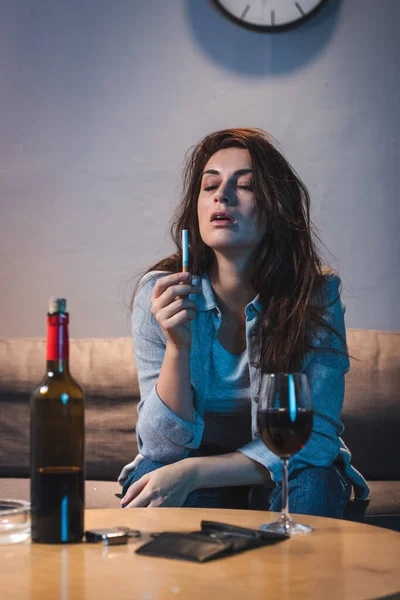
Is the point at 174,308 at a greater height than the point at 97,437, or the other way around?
the point at 174,308

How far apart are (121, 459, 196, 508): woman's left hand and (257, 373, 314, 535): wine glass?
472mm

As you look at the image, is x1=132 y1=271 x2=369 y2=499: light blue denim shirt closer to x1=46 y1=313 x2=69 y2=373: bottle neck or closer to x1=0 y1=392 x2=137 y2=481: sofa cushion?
x1=0 y1=392 x2=137 y2=481: sofa cushion

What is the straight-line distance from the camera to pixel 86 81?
269 centimetres

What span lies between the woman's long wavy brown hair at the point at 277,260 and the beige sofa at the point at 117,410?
485 mm

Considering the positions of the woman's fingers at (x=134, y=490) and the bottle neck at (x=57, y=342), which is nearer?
the bottle neck at (x=57, y=342)

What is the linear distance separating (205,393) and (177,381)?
14 centimetres

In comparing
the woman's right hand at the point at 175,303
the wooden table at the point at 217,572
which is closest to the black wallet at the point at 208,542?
the wooden table at the point at 217,572

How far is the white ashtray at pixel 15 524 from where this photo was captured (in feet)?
2.72

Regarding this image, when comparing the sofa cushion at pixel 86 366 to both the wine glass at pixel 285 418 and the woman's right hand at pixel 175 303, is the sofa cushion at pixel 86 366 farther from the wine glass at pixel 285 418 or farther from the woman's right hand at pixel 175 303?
the wine glass at pixel 285 418

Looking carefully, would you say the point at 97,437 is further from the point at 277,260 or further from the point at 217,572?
the point at 217,572

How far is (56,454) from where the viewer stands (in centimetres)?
80

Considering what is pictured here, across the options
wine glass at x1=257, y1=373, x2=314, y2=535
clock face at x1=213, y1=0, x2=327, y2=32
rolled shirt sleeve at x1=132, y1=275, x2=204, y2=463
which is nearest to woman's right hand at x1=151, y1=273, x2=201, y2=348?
rolled shirt sleeve at x1=132, y1=275, x2=204, y2=463

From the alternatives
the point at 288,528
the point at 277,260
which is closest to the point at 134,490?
the point at 288,528

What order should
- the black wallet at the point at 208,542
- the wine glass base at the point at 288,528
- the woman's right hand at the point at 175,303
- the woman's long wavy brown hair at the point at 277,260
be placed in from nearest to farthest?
the black wallet at the point at 208,542, the wine glass base at the point at 288,528, the woman's right hand at the point at 175,303, the woman's long wavy brown hair at the point at 277,260
